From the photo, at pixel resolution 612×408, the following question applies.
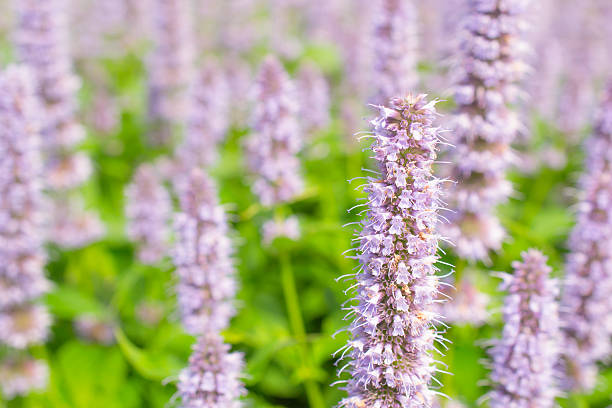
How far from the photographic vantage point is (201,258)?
5863 millimetres

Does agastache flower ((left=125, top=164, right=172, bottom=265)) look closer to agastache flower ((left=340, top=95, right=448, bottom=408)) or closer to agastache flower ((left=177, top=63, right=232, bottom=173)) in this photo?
agastache flower ((left=177, top=63, right=232, bottom=173))

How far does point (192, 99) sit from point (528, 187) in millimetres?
6767

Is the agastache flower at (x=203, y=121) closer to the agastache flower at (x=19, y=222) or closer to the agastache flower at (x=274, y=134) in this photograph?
the agastache flower at (x=274, y=134)

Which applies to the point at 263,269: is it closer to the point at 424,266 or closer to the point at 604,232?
the point at 604,232

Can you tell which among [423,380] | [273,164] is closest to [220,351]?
[423,380]

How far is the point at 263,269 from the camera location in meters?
9.09

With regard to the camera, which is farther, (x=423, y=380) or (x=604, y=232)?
(x=604, y=232)

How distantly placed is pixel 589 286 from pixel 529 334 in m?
1.99

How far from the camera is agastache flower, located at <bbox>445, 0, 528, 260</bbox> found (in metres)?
5.59

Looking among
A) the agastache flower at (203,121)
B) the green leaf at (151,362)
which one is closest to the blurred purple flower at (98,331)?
the green leaf at (151,362)

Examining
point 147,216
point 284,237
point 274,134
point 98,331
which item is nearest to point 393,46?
point 274,134

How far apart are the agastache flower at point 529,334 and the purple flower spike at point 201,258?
2742 mm

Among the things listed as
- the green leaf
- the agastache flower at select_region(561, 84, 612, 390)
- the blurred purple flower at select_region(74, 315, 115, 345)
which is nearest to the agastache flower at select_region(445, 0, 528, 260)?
the agastache flower at select_region(561, 84, 612, 390)

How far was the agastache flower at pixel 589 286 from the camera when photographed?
613 centimetres
